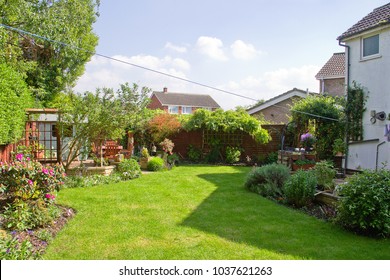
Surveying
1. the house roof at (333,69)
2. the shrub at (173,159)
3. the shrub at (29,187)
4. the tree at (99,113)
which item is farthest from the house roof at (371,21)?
the house roof at (333,69)

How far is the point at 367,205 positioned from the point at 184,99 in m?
45.7

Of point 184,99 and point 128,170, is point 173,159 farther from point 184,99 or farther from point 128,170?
point 184,99

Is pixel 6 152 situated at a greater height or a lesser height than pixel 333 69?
lesser

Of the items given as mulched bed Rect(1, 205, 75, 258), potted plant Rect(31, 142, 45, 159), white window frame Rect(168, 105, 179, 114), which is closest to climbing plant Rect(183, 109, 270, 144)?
potted plant Rect(31, 142, 45, 159)

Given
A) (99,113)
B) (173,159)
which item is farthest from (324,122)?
(99,113)

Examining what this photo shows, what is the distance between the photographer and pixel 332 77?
23.6 metres

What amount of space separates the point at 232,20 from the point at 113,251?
9.29 m

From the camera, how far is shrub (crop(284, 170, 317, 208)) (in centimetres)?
773

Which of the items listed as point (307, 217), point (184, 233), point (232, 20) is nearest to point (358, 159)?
point (307, 217)

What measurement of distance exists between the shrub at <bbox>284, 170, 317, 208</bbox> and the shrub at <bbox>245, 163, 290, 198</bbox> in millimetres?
781

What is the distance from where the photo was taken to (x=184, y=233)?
574cm

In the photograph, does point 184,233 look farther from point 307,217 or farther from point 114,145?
point 114,145

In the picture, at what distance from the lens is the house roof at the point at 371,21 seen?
11164 mm

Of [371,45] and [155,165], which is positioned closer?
[371,45]
